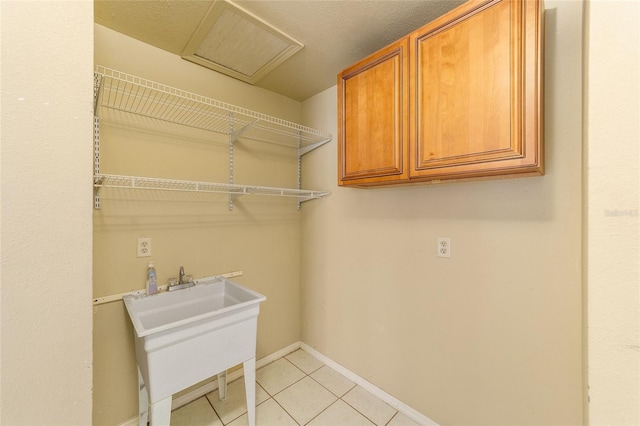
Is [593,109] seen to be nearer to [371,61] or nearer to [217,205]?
[371,61]

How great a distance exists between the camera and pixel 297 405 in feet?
5.54

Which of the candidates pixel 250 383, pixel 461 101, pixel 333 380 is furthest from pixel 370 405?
pixel 461 101

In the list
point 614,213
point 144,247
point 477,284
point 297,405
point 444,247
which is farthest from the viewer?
point 297,405

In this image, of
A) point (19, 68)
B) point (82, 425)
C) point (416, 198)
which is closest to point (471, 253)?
point (416, 198)

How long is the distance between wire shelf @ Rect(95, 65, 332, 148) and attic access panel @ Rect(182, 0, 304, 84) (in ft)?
0.87

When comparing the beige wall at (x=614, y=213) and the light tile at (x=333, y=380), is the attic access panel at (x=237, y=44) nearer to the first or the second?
the beige wall at (x=614, y=213)

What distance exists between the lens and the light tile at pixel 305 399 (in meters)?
1.62

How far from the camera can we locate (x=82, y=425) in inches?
26.9

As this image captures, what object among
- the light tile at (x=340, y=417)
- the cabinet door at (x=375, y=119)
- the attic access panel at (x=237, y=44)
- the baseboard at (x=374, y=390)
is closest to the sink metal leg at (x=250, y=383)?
the light tile at (x=340, y=417)

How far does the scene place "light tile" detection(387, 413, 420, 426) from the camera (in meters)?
1.54

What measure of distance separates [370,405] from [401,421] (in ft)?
0.68

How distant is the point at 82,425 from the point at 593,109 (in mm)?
1523

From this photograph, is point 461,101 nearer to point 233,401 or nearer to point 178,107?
point 178,107

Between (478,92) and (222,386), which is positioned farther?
(222,386)
